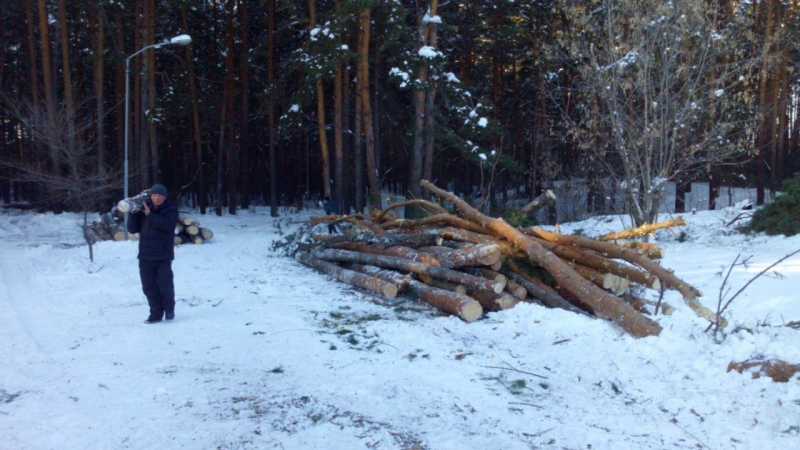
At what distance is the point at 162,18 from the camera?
2589cm

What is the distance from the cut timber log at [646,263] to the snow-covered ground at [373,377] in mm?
194

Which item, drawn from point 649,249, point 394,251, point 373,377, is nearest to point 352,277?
point 394,251

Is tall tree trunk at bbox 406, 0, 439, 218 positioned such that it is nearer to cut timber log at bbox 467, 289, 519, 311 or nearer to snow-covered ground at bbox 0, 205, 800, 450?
Result: cut timber log at bbox 467, 289, 519, 311

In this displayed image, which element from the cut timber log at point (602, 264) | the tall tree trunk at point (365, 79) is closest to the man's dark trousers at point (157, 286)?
the cut timber log at point (602, 264)

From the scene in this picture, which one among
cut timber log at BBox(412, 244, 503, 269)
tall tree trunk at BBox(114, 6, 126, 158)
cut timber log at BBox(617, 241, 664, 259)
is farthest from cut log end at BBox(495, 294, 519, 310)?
tall tree trunk at BBox(114, 6, 126, 158)

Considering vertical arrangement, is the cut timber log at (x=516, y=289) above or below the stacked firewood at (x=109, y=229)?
below

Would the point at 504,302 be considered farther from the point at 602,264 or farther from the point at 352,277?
the point at 352,277

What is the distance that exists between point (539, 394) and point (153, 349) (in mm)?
3979

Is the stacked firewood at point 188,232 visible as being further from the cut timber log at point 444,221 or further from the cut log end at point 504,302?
the cut log end at point 504,302

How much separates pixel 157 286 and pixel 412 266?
12.1ft

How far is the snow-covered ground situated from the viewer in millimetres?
4133

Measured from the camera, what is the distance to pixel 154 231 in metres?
7.15

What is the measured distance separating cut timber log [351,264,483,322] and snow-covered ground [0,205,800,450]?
0.18 m

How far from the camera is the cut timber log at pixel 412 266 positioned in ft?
25.6
